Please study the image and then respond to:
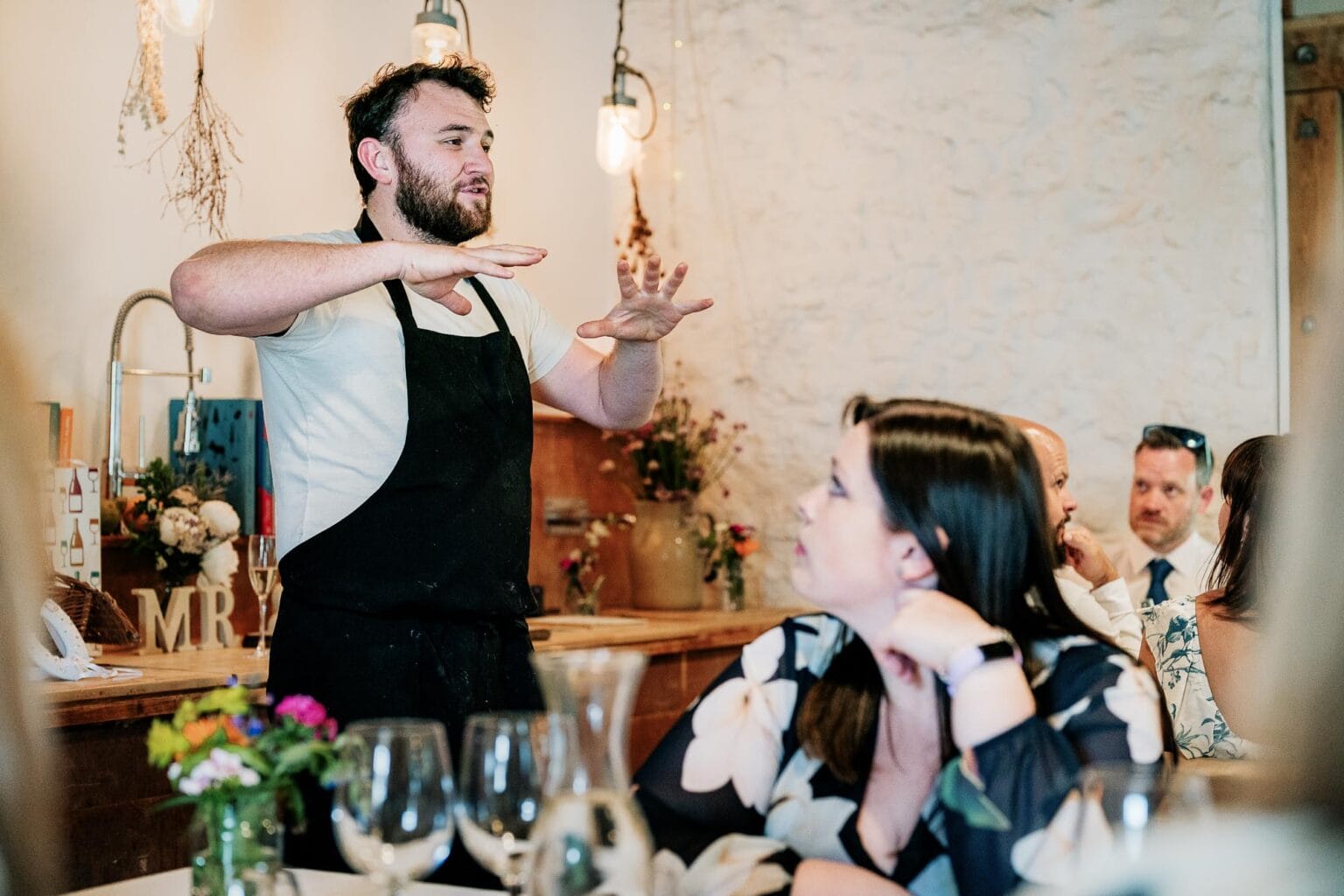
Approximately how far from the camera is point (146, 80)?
3.47 m

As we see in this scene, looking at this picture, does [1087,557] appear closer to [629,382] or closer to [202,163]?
[629,382]

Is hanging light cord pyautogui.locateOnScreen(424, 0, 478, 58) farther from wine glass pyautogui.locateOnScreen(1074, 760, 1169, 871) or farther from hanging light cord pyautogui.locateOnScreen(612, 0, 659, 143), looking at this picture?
wine glass pyautogui.locateOnScreen(1074, 760, 1169, 871)

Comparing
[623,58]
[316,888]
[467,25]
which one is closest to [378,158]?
[316,888]

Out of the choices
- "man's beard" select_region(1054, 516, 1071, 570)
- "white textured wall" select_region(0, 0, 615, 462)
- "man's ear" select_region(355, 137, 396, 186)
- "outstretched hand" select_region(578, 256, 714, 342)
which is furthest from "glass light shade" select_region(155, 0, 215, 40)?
"man's beard" select_region(1054, 516, 1071, 570)

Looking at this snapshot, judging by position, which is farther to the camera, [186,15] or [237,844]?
[186,15]

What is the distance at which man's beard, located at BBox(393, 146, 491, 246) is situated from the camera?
2703mm

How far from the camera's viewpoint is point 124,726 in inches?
104

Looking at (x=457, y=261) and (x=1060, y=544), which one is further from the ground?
(x=457, y=261)

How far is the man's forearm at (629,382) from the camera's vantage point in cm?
278

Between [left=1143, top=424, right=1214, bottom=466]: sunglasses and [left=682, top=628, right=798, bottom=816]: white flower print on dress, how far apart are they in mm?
2651

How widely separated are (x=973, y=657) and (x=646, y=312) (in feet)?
4.29

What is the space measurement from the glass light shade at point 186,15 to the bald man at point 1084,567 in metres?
2.08

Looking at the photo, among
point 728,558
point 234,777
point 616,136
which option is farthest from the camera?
point 728,558

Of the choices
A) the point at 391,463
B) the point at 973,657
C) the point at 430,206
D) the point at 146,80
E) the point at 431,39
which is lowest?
the point at 973,657
